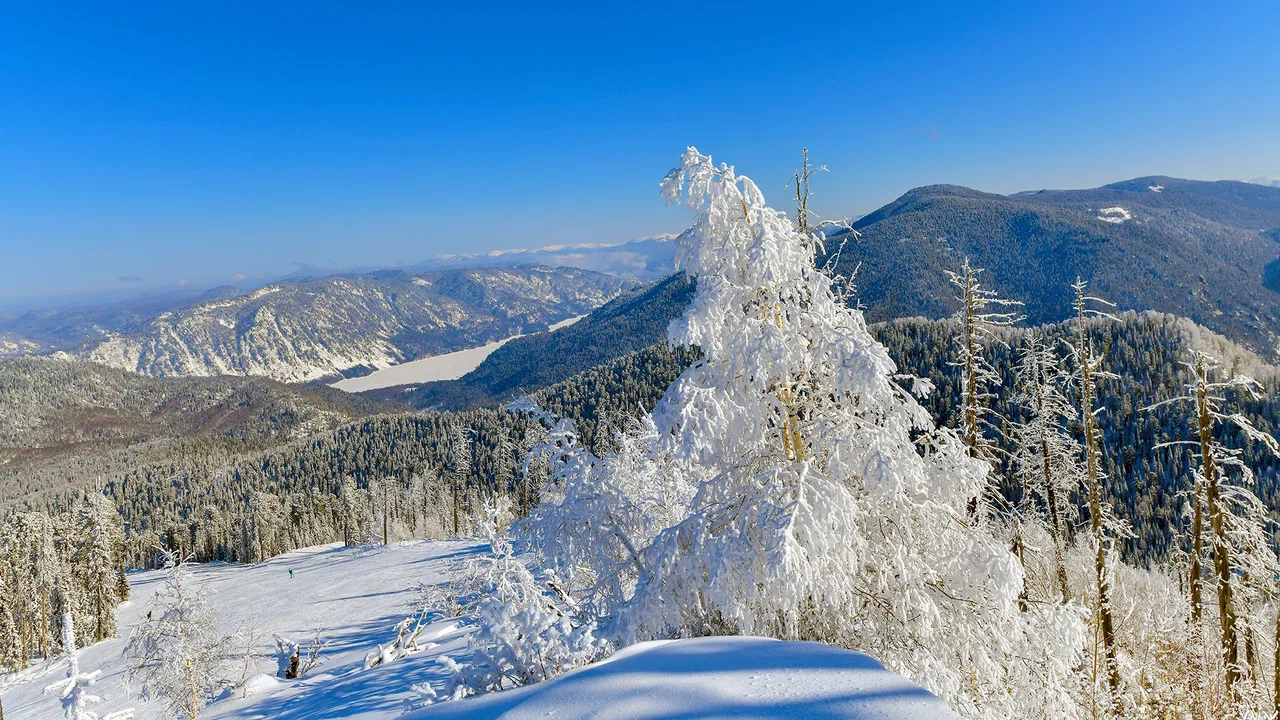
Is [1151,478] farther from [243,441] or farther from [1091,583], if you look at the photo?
[243,441]

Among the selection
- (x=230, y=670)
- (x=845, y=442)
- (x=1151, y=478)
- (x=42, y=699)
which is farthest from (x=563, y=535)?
(x=1151, y=478)

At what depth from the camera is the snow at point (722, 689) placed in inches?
136

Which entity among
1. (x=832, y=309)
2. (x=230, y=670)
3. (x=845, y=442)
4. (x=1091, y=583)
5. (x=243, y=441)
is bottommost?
(x=243, y=441)

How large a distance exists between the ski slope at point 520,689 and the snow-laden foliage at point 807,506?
1640mm

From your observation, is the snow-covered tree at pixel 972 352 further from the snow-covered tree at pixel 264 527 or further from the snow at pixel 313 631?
the snow-covered tree at pixel 264 527

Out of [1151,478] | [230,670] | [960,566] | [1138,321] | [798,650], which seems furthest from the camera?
[1138,321]

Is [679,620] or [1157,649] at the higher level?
[679,620]

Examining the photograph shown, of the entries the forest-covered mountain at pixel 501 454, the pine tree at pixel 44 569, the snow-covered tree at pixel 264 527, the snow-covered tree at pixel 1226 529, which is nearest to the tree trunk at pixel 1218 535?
the snow-covered tree at pixel 1226 529

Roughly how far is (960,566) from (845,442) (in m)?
2.01

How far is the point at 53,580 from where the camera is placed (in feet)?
116

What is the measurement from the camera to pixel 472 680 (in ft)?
20.5

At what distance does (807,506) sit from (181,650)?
18.9m

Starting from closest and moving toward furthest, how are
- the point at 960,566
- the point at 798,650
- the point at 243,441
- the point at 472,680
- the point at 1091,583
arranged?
1. the point at 798,650
2. the point at 472,680
3. the point at 960,566
4. the point at 1091,583
5. the point at 243,441

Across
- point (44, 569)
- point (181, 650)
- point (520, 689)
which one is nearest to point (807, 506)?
point (520, 689)
